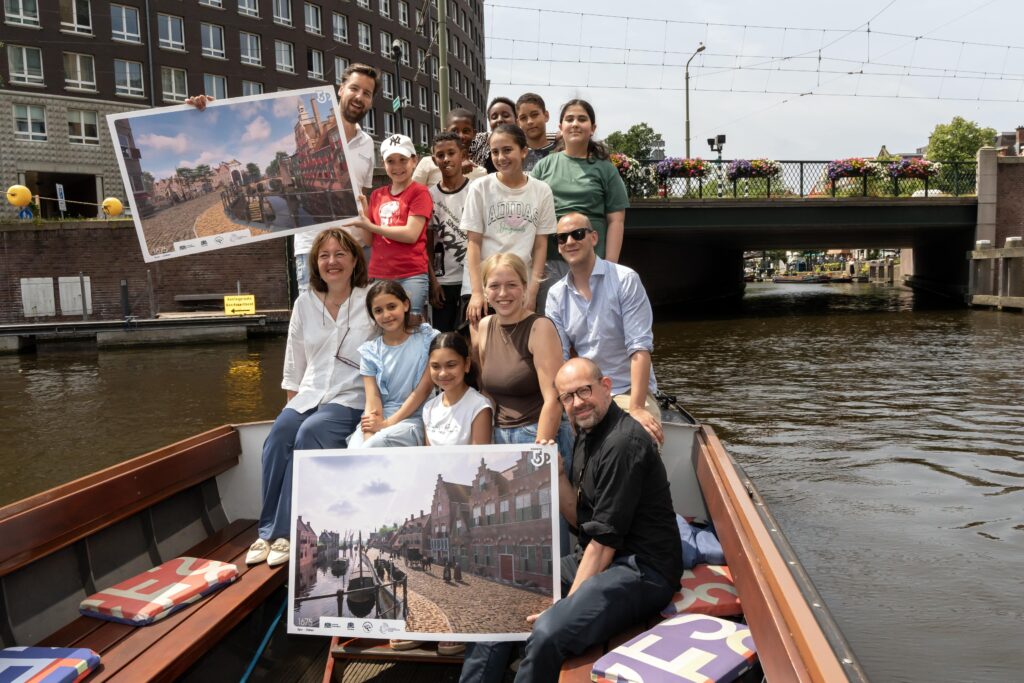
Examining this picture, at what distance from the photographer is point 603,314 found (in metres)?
4.02

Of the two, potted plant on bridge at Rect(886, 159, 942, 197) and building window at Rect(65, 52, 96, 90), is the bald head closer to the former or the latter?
potted plant on bridge at Rect(886, 159, 942, 197)

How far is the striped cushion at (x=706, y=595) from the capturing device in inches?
122

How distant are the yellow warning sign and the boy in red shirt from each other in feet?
66.7

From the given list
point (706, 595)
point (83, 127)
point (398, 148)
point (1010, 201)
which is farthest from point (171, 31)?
point (706, 595)

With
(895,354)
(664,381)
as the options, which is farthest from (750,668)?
(895,354)

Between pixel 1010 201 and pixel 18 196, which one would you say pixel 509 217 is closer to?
pixel 1010 201

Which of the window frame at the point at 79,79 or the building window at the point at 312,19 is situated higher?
the building window at the point at 312,19

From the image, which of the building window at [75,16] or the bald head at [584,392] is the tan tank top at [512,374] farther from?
the building window at [75,16]

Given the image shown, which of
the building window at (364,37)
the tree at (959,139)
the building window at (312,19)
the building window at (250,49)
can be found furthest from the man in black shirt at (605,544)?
the tree at (959,139)

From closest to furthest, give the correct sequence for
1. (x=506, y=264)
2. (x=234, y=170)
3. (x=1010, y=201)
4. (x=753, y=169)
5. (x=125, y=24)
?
1. (x=506, y=264)
2. (x=234, y=170)
3. (x=753, y=169)
4. (x=1010, y=201)
5. (x=125, y=24)

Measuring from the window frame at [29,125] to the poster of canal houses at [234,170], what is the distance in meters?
38.9

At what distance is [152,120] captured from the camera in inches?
166

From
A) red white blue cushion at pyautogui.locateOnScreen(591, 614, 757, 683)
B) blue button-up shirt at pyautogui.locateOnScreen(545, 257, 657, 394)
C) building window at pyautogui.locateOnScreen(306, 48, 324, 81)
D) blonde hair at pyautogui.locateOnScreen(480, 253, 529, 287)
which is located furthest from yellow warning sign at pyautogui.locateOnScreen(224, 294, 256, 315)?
building window at pyautogui.locateOnScreen(306, 48, 324, 81)

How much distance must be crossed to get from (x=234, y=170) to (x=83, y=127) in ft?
131
